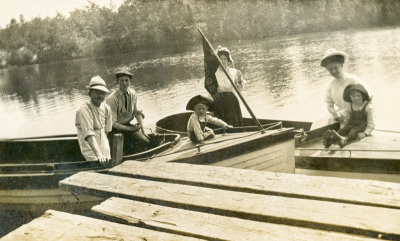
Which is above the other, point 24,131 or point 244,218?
point 244,218

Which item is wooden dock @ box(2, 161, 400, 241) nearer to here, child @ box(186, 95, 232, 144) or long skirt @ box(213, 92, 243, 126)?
child @ box(186, 95, 232, 144)

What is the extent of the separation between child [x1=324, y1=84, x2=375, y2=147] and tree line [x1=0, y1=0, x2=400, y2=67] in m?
19.3

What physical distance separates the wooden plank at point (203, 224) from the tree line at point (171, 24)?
24755 mm

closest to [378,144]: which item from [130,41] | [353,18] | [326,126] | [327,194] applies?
[326,126]

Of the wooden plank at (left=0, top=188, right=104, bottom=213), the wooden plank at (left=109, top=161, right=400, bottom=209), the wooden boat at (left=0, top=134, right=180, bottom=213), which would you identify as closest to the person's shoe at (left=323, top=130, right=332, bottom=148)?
the wooden boat at (left=0, top=134, right=180, bottom=213)

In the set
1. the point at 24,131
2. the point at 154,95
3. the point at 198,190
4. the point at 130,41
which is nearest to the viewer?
the point at 198,190

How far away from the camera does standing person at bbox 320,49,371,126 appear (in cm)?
676

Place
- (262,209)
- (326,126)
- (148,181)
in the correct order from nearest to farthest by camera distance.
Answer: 1. (262,209)
2. (148,181)
3. (326,126)

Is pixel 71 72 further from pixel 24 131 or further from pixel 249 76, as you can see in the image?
pixel 249 76

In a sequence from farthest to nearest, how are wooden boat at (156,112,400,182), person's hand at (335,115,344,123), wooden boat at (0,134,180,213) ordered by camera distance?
person's hand at (335,115,344,123)
wooden boat at (0,134,180,213)
wooden boat at (156,112,400,182)

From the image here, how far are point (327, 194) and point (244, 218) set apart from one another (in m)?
0.46

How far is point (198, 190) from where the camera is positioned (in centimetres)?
220

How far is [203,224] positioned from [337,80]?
5.95 metres

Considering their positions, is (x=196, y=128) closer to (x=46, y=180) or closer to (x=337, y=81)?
(x=46, y=180)
